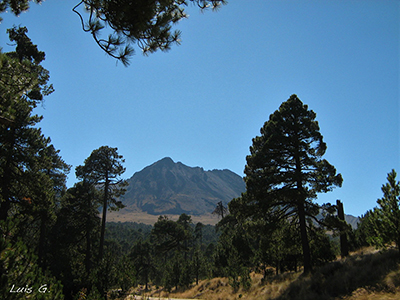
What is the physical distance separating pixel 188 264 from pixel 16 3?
3016 centimetres

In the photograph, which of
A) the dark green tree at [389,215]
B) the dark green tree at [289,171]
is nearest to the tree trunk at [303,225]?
the dark green tree at [289,171]

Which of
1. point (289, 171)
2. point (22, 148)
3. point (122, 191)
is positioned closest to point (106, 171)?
point (122, 191)

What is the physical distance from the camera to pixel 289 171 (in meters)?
14.9

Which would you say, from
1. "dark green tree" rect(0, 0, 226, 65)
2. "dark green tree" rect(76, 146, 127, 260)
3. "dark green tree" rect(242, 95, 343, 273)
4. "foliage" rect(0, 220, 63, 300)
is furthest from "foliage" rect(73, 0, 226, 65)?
"dark green tree" rect(76, 146, 127, 260)

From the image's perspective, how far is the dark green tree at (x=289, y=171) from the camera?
14.2 metres

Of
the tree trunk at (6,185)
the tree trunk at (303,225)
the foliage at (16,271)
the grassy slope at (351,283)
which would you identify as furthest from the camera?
the tree trunk at (303,225)

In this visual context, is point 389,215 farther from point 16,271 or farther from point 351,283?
point 16,271

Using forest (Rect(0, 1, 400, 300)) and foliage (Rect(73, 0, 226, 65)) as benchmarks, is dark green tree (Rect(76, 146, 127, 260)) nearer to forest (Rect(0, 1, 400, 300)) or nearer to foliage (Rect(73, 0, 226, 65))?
forest (Rect(0, 1, 400, 300))

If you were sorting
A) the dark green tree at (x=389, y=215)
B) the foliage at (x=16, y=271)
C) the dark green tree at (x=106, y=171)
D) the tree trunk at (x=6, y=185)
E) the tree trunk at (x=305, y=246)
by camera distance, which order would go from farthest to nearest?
1. the dark green tree at (x=106, y=171)
2. the tree trunk at (x=305, y=246)
3. the tree trunk at (x=6, y=185)
4. the dark green tree at (x=389, y=215)
5. the foliage at (x=16, y=271)

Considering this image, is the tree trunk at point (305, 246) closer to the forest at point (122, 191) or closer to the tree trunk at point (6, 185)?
the forest at point (122, 191)

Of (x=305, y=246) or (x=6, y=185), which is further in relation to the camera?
(x=305, y=246)

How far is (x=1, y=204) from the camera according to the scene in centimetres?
1244

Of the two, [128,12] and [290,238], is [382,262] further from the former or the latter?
[128,12]

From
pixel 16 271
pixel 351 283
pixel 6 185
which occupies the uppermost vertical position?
pixel 6 185
